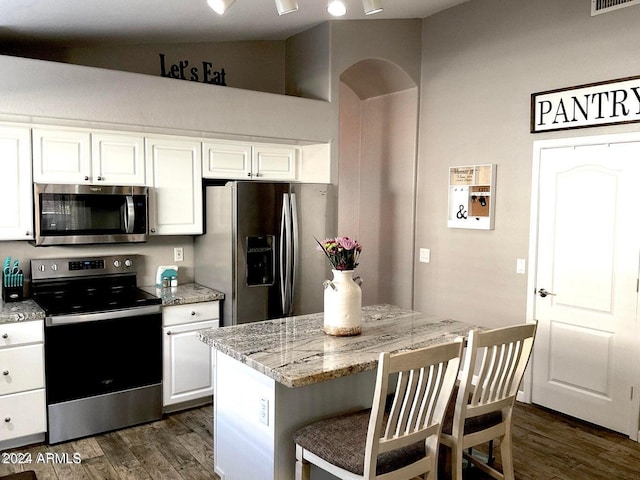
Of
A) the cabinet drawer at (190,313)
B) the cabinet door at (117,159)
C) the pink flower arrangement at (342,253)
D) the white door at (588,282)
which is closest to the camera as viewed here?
the pink flower arrangement at (342,253)

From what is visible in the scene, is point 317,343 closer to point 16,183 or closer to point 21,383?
point 21,383

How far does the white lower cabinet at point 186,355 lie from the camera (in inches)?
147

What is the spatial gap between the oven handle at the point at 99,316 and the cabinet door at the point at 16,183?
0.59 m

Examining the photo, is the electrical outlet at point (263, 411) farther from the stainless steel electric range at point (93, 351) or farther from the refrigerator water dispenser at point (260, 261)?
the refrigerator water dispenser at point (260, 261)

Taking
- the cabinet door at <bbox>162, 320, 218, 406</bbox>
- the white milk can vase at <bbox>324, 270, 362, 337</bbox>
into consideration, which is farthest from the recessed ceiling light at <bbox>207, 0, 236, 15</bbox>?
the cabinet door at <bbox>162, 320, 218, 406</bbox>

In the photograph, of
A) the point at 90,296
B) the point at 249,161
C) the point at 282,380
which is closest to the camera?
the point at 282,380

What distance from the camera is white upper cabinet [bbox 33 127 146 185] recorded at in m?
3.41

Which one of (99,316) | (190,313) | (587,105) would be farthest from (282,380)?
(587,105)

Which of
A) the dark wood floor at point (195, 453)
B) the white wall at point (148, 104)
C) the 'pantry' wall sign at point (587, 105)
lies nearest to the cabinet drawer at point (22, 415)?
the dark wood floor at point (195, 453)

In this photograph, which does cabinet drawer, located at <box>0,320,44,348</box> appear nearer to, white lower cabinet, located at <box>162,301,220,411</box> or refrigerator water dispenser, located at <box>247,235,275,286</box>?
white lower cabinet, located at <box>162,301,220,411</box>

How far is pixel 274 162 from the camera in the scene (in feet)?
14.6

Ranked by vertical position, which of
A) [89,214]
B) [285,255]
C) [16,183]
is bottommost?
[285,255]

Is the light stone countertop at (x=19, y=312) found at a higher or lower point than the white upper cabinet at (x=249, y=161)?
lower

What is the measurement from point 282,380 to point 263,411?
388mm
